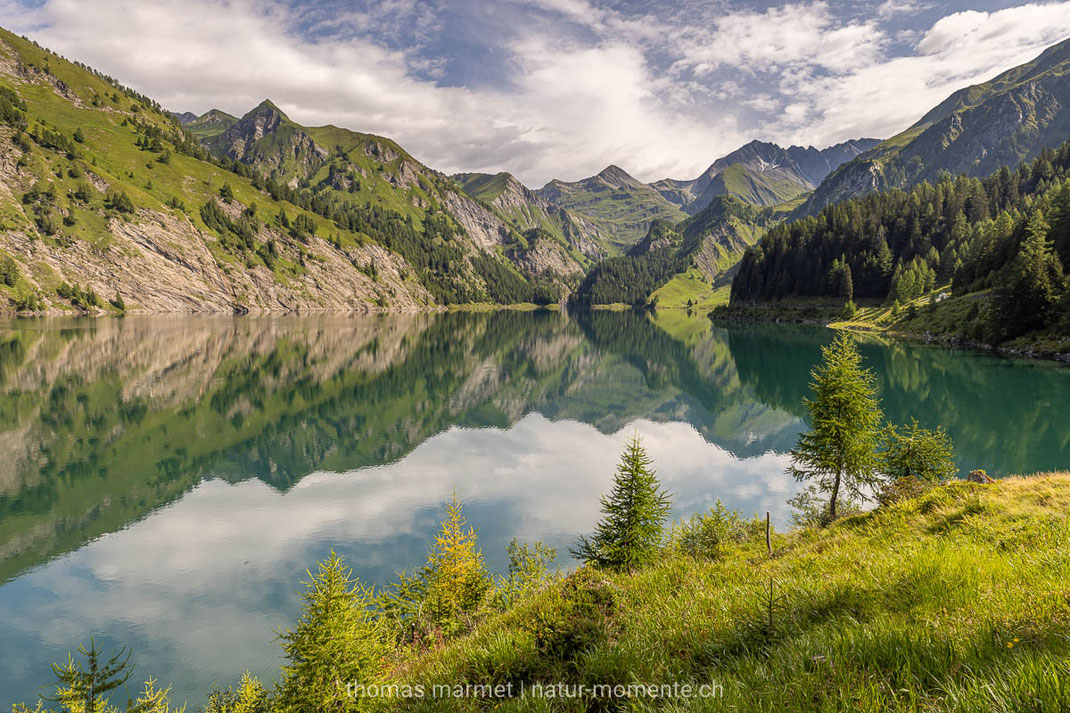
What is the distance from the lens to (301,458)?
47656mm

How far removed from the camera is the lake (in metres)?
23.6

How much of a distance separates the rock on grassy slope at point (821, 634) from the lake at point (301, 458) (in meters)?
18.4

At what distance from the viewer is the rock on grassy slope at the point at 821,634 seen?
4.01m

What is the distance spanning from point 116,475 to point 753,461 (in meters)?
58.9

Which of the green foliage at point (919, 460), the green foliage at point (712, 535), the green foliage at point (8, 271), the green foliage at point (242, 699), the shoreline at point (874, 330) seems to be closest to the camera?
the green foliage at point (242, 699)

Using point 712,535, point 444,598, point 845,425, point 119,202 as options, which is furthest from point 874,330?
point 119,202

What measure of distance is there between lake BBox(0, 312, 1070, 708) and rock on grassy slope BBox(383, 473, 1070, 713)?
1845cm

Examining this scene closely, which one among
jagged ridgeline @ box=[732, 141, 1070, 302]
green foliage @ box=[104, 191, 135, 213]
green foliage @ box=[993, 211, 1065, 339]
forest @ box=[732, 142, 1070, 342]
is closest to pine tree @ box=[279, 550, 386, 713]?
green foliage @ box=[993, 211, 1065, 339]

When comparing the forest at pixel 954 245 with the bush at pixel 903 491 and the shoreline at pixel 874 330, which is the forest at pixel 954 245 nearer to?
the shoreline at pixel 874 330

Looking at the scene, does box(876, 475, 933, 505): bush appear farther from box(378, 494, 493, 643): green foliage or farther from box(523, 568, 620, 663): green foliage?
box(378, 494, 493, 643): green foliage

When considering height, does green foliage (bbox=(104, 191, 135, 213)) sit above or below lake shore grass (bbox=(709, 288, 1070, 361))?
above

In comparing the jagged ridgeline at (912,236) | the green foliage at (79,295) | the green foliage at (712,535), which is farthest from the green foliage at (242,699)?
the green foliage at (79,295)

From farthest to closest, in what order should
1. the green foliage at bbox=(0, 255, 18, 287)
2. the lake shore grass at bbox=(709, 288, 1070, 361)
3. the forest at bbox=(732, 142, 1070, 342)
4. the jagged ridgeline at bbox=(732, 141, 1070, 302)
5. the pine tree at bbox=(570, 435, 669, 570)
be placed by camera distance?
1. the green foliage at bbox=(0, 255, 18, 287)
2. the jagged ridgeline at bbox=(732, 141, 1070, 302)
3. the forest at bbox=(732, 142, 1070, 342)
4. the lake shore grass at bbox=(709, 288, 1070, 361)
5. the pine tree at bbox=(570, 435, 669, 570)

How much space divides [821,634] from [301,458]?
50.8 metres
